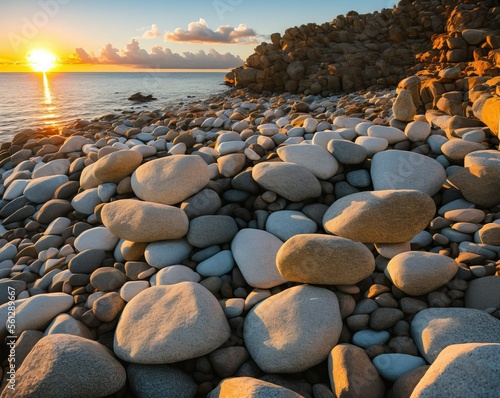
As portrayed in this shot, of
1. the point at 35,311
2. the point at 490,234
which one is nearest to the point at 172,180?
the point at 35,311

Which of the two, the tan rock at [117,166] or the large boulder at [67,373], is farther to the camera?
the tan rock at [117,166]

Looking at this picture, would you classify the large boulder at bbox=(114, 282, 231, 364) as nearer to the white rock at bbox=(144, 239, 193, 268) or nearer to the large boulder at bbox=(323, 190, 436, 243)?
the white rock at bbox=(144, 239, 193, 268)

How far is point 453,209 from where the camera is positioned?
8.63 feet

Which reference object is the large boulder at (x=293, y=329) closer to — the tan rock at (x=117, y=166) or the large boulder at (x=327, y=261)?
the large boulder at (x=327, y=261)

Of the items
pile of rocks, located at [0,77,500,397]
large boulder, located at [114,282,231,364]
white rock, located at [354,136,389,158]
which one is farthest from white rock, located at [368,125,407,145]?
large boulder, located at [114,282,231,364]

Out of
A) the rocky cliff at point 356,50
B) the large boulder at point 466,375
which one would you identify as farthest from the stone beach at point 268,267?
the rocky cliff at point 356,50

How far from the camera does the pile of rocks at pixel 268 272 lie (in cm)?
166

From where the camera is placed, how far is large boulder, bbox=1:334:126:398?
1.57 metres

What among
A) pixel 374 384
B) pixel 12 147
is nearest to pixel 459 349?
pixel 374 384

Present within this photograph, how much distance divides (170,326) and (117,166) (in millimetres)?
1925

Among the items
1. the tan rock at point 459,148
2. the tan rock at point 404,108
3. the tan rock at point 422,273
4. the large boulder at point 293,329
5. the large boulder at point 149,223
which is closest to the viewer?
the large boulder at point 293,329

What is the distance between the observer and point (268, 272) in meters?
2.23

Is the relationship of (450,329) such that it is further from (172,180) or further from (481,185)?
(172,180)

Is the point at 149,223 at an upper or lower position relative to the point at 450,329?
upper
